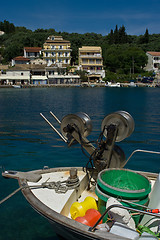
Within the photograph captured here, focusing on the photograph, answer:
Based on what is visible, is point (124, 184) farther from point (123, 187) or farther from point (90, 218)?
point (90, 218)

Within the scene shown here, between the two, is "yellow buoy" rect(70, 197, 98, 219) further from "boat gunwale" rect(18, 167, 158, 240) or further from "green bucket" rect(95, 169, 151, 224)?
"boat gunwale" rect(18, 167, 158, 240)

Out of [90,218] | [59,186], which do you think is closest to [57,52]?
[59,186]

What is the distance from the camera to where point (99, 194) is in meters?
4.74

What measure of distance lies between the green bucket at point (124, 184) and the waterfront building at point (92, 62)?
80.4m

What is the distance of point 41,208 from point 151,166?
7.47 metres

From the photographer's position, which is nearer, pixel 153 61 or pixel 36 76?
pixel 36 76

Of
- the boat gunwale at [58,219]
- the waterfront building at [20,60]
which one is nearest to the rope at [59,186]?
the boat gunwale at [58,219]

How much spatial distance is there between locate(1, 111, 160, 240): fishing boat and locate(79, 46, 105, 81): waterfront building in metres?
79.4

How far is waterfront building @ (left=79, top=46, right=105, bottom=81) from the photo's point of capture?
274 feet

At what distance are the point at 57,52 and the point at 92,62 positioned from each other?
45.0 feet

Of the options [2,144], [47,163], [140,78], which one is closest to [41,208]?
[47,163]

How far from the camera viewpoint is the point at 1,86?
253 ft

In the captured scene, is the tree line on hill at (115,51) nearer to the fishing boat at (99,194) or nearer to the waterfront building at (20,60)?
the waterfront building at (20,60)

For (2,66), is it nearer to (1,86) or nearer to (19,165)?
(1,86)
